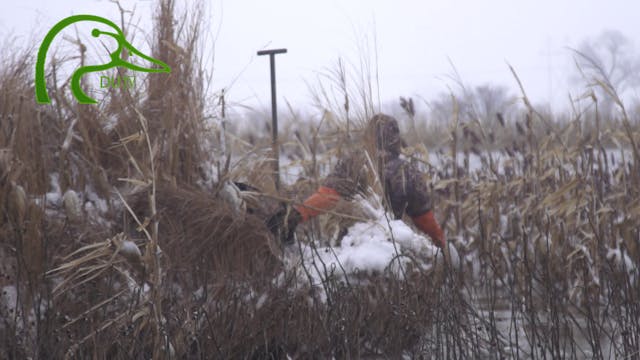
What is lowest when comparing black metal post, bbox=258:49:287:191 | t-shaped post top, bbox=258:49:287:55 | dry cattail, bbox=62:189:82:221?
dry cattail, bbox=62:189:82:221

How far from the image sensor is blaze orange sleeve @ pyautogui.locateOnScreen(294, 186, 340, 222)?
334 cm

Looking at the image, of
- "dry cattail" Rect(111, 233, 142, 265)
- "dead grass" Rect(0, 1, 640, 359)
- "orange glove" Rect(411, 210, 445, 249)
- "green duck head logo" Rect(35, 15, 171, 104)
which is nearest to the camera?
"dry cattail" Rect(111, 233, 142, 265)

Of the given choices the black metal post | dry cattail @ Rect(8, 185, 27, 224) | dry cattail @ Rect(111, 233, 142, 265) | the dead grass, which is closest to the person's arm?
the dead grass

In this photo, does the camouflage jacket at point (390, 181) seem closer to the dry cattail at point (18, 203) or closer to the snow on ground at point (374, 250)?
the snow on ground at point (374, 250)

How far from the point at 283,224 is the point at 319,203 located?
18 centimetres

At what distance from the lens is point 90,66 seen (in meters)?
3.41

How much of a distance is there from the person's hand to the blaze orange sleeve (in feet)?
0.12

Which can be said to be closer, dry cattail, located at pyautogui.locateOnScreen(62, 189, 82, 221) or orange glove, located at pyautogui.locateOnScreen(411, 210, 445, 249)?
dry cattail, located at pyautogui.locateOnScreen(62, 189, 82, 221)

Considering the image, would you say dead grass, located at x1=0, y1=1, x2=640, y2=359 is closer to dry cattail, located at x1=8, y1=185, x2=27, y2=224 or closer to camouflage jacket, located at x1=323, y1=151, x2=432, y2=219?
dry cattail, located at x1=8, y1=185, x2=27, y2=224

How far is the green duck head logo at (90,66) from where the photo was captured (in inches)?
130

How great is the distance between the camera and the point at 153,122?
338 cm

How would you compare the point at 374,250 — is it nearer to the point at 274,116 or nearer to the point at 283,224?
the point at 283,224

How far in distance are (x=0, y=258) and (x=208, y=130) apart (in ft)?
3.36

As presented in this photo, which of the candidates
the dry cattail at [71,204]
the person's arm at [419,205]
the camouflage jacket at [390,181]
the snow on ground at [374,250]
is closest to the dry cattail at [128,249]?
the dry cattail at [71,204]
